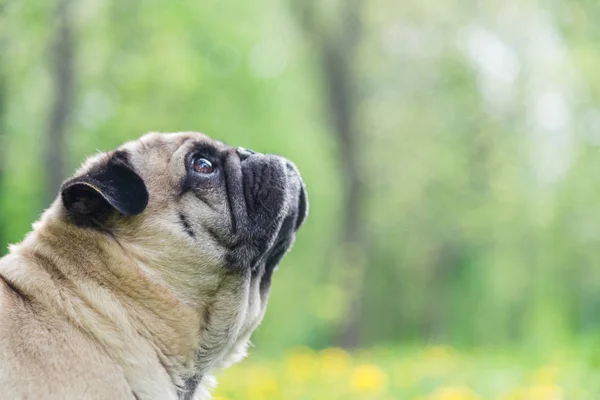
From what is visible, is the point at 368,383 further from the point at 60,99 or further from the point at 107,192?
the point at 60,99

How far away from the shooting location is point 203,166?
143 inches

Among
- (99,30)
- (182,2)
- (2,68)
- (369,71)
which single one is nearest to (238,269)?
(2,68)

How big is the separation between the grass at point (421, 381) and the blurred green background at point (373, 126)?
3146 millimetres

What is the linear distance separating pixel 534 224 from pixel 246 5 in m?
12.5

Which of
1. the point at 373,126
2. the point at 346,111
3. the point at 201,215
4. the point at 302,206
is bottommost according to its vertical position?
the point at 201,215

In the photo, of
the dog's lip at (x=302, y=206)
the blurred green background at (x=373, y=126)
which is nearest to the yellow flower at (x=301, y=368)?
the dog's lip at (x=302, y=206)

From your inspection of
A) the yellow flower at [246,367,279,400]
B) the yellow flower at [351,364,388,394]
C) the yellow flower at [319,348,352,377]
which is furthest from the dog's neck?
the yellow flower at [319,348,352,377]

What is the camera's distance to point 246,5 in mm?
18766

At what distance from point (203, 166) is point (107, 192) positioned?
0.59 meters

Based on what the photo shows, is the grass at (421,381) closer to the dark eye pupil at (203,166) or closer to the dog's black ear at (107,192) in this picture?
the dark eye pupil at (203,166)

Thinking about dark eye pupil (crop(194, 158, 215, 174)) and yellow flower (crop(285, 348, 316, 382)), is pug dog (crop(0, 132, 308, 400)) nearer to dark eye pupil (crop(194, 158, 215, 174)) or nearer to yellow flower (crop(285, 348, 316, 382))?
dark eye pupil (crop(194, 158, 215, 174))

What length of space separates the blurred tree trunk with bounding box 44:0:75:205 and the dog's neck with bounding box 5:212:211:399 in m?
7.88

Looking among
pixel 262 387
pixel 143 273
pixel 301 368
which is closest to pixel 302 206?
pixel 143 273

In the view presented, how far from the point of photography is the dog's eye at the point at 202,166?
3594 millimetres
